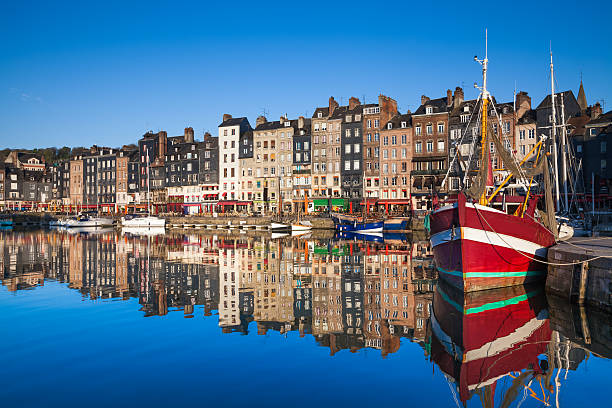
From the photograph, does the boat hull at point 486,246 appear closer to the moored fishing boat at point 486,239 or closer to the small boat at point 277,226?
the moored fishing boat at point 486,239

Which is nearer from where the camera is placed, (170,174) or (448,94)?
(448,94)

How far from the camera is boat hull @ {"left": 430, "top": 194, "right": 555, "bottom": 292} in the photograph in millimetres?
18203

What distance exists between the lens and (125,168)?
109062 mm

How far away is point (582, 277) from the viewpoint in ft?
53.8

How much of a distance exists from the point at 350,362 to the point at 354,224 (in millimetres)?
50762

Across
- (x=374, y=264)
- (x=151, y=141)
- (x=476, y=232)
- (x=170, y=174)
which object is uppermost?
(x=151, y=141)

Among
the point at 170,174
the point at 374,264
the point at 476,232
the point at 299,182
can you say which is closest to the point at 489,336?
the point at 476,232

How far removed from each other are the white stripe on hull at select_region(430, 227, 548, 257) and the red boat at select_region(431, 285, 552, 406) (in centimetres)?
182

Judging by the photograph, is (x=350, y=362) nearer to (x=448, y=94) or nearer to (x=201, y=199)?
(x=448, y=94)

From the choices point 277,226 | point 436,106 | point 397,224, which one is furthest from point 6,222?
point 436,106

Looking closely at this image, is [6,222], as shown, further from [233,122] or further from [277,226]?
[277,226]

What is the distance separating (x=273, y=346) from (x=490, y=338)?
5.89m

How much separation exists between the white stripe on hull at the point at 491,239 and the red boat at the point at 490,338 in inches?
71.7

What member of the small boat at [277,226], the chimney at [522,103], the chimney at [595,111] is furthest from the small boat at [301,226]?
Result: the chimney at [595,111]
